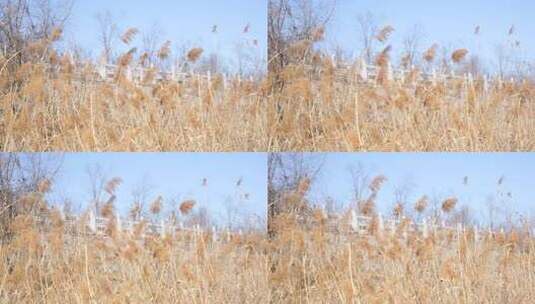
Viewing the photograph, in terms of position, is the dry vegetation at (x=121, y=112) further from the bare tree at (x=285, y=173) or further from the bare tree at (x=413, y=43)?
the bare tree at (x=413, y=43)

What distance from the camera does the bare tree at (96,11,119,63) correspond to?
441cm

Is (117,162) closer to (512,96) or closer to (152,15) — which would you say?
(152,15)

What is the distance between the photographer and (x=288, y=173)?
4.52 m

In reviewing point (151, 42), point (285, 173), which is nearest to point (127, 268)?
point (285, 173)

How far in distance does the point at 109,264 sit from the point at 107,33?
1120 mm

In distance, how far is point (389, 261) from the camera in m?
4.49

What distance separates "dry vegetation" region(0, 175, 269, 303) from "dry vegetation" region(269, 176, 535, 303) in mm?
227

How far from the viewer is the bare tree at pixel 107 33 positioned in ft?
14.5

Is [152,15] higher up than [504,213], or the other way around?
[152,15]

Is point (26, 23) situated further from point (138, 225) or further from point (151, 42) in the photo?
point (138, 225)

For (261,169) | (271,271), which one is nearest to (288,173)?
(261,169)

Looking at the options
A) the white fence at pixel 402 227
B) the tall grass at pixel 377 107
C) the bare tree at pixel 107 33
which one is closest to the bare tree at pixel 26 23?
the bare tree at pixel 107 33

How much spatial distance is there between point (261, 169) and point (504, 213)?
1223mm

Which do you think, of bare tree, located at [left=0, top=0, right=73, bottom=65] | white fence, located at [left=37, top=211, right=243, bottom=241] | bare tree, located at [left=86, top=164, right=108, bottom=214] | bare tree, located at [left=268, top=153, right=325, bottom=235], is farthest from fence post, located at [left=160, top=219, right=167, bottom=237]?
bare tree, located at [left=0, top=0, right=73, bottom=65]
